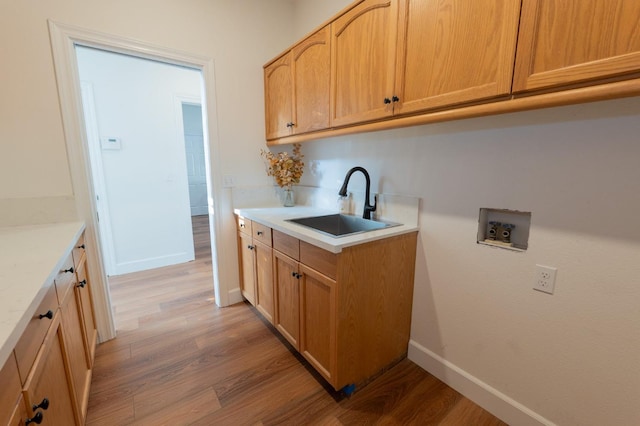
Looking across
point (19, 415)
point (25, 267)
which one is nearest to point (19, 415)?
point (19, 415)

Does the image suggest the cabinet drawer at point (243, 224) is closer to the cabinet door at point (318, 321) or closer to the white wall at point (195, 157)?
the cabinet door at point (318, 321)

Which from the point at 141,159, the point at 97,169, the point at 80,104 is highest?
the point at 80,104

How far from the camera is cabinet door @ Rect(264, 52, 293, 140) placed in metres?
2.08

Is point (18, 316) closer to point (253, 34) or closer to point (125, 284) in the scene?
point (253, 34)

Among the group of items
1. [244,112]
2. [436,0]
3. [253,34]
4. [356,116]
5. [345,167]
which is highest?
[253,34]

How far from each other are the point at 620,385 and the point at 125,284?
12.0 feet

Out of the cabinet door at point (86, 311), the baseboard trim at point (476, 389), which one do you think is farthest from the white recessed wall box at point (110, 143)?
the baseboard trim at point (476, 389)

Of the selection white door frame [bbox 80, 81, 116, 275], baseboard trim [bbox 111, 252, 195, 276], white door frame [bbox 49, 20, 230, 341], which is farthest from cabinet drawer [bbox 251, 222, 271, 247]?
baseboard trim [bbox 111, 252, 195, 276]

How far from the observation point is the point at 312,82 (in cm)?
182

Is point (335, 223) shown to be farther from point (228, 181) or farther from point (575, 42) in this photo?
point (575, 42)

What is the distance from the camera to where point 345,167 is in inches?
83.0

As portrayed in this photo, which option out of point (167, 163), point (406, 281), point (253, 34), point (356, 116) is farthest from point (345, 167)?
point (167, 163)

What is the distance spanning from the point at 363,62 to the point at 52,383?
1.83m

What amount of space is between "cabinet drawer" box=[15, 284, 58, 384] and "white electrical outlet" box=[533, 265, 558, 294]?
177cm
